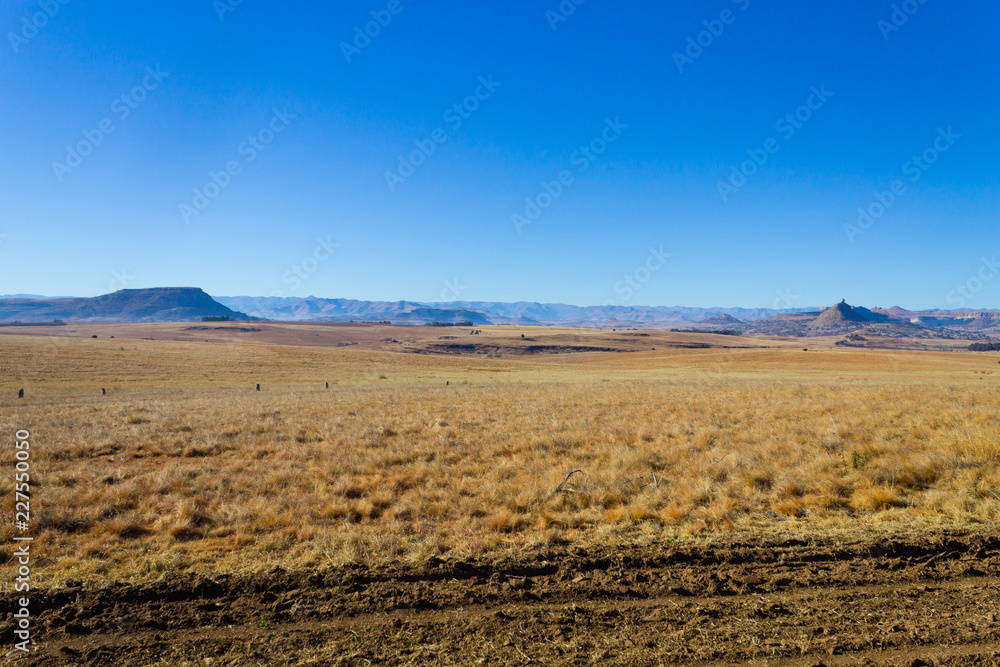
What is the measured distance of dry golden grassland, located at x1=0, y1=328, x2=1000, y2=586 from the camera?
6.64 m

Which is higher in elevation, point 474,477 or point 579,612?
point 579,612

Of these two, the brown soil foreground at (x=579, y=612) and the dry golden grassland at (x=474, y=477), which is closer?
the brown soil foreground at (x=579, y=612)

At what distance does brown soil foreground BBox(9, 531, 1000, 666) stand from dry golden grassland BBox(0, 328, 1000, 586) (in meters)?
0.76

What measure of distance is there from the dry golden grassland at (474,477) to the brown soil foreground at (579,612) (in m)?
0.76

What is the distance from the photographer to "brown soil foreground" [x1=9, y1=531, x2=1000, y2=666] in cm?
401

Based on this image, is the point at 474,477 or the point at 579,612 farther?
the point at 474,477

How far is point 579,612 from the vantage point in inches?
185

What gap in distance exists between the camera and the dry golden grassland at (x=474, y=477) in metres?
6.64

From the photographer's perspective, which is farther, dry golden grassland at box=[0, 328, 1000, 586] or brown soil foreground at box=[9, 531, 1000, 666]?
dry golden grassland at box=[0, 328, 1000, 586]

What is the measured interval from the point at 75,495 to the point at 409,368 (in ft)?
167

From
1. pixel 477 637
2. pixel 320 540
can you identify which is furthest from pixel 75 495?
pixel 477 637

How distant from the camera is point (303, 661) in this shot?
3.98 meters

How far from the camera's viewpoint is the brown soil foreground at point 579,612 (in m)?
4.01

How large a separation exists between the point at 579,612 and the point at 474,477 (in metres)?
5.23
